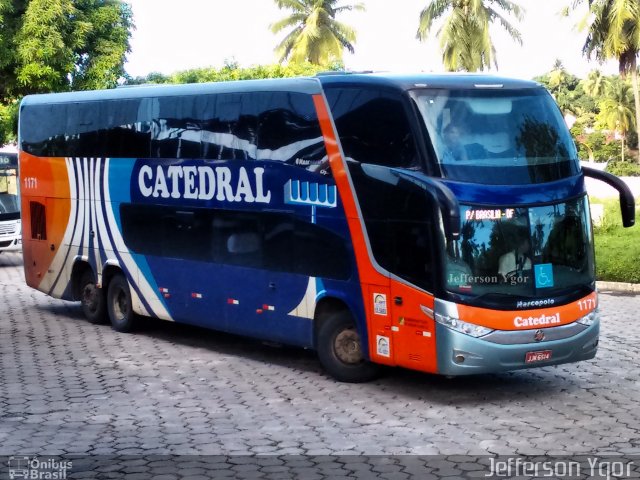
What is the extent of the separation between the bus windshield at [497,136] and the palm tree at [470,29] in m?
36.3

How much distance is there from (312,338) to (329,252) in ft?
3.69

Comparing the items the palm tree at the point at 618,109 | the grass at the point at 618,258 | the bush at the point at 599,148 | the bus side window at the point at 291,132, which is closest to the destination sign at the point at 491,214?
the bus side window at the point at 291,132

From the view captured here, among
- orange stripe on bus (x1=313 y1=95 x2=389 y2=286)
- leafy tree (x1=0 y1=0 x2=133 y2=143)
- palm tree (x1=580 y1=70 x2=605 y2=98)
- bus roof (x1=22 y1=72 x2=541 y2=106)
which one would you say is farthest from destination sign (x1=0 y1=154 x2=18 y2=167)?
palm tree (x1=580 y1=70 x2=605 y2=98)

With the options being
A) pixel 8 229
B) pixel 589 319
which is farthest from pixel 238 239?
pixel 8 229

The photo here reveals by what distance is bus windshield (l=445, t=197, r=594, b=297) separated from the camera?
12078 millimetres

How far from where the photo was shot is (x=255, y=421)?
1139 centimetres

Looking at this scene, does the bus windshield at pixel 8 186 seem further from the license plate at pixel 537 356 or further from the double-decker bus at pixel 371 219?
the license plate at pixel 537 356

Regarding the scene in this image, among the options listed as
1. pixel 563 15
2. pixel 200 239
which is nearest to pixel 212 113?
pixel 200 239

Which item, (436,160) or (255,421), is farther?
(436,160)

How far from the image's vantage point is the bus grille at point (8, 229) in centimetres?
2956

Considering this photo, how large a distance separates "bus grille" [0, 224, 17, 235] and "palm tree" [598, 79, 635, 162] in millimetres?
85120

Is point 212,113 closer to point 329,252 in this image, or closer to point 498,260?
point 329,252

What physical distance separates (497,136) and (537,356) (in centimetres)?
233

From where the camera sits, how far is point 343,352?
13594mm
